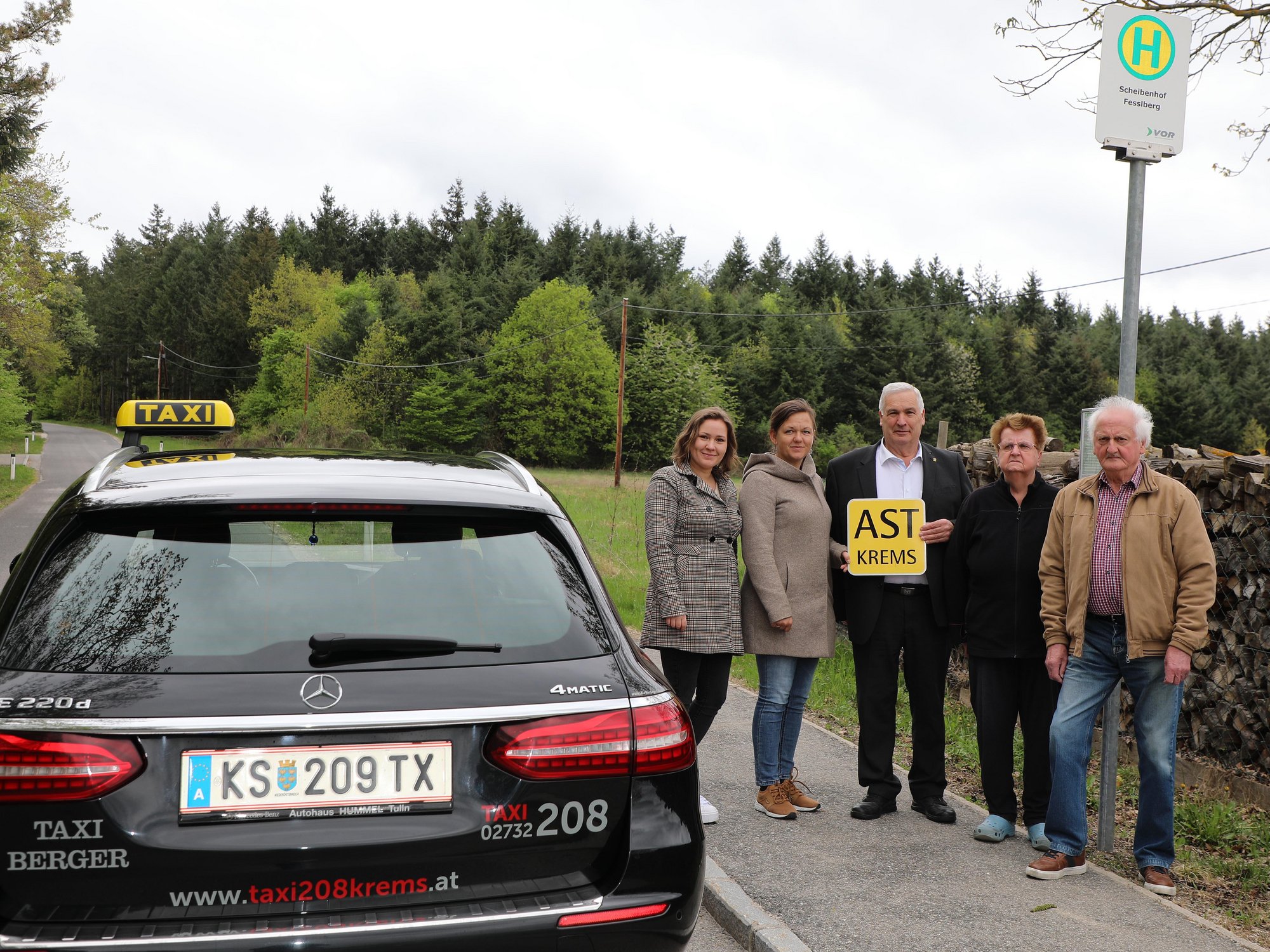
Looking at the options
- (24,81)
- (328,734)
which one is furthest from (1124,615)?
(24,81)

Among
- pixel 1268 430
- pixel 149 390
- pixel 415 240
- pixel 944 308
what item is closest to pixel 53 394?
pixel 149 390

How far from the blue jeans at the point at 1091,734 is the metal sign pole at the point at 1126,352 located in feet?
0.72

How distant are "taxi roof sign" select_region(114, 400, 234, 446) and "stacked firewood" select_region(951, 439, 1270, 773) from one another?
5.18 m

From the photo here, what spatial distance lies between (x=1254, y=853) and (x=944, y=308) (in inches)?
3166

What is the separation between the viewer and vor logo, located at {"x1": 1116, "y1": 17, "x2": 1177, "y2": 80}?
503 cm

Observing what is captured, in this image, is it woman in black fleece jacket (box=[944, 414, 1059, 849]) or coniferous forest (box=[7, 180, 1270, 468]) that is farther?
coniferous forest (box=[7, 180, 1270, 468])

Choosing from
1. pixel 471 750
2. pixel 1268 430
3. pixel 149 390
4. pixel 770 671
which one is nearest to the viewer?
pixel 471 750

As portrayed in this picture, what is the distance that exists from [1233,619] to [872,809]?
2.45 meters

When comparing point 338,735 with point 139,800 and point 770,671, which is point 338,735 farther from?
point 770,671

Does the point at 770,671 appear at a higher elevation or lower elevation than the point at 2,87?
lower

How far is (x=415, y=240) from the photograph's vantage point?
309 feet

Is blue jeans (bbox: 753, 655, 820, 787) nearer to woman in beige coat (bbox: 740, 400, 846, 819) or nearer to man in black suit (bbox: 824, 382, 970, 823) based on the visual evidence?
woman in beige coat (bbox: 740, 400, 846, 819)

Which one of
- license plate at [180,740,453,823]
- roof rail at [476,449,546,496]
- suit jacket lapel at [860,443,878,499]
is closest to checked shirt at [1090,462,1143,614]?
suit jacket lapel at [860,443,878,499]

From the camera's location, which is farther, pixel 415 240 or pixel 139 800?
pixel 415 240
